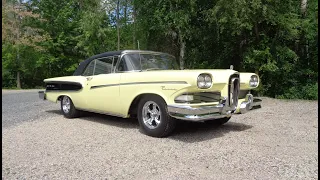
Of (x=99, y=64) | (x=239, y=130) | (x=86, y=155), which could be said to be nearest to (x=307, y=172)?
(x=239, y=130)

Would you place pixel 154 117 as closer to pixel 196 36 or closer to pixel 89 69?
pixel 89 69

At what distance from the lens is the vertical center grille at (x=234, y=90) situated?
461 cm

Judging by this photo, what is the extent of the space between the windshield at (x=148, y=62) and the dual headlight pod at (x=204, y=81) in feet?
4.62

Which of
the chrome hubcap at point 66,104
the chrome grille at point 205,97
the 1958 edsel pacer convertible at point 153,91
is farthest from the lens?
the chrome hubcap at point 66,104

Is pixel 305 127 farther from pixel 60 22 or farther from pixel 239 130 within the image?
pixel 60 22

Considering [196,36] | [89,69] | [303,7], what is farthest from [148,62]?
[303,7]

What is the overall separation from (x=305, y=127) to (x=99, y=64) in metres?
4.58

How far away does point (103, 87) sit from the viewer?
18.1 ft

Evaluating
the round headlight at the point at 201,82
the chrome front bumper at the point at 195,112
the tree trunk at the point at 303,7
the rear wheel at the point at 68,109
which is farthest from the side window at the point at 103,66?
the tree trunk at the point at 303,7

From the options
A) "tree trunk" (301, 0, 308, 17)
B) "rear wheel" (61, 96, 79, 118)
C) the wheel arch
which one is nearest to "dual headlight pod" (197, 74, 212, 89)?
the wheel arch

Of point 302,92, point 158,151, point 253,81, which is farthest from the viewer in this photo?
point 302,92

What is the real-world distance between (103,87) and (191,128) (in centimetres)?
196

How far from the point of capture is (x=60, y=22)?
82.7 feet

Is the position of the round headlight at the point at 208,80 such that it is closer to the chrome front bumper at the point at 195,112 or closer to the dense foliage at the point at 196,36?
the chrome front bumper at the point at 195,112
